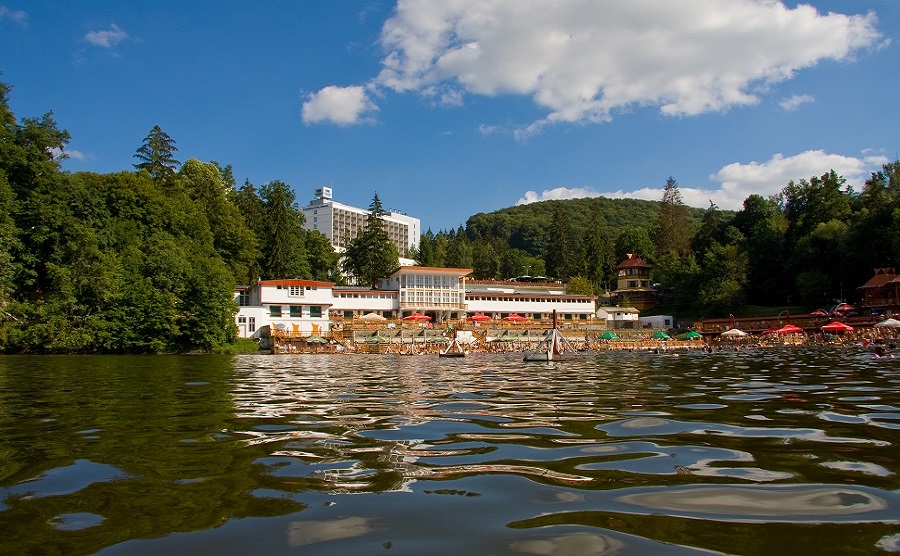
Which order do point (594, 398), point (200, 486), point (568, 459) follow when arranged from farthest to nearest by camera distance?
point (594, 398)
point (568, 459)
point (200, 486)

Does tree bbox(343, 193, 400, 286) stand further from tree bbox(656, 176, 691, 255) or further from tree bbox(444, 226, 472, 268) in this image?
tree bbox(656, 176, 691, 255)

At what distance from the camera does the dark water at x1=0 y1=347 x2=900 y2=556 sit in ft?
11.5

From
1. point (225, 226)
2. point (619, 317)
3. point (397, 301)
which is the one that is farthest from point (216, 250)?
point (619, 317)

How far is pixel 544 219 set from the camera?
167 m

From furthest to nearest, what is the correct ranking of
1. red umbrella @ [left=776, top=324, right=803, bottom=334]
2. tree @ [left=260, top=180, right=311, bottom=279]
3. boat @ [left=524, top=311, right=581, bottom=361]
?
tree @ [left=260, top=180, right=311, bottom=279] < red umbrella @ [left=776, top=324, right=803, bottom=334] < boat @ [left=524, top=311, right=581, bottom=361]

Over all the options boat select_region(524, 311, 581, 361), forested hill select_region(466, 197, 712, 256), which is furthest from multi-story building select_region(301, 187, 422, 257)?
boat select_region(524, 311, 581, 361)

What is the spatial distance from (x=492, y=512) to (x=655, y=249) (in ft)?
362

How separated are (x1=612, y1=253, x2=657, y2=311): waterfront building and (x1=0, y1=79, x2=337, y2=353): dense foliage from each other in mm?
61550

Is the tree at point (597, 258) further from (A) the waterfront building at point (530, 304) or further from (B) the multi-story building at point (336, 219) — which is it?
(B) the multi-story building at point (336, 219)

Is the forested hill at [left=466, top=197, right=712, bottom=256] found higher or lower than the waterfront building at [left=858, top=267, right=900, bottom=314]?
higher

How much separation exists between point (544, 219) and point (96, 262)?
5331 inches

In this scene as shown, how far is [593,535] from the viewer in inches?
138

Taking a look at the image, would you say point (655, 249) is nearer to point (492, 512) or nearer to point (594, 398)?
point (594, 398)

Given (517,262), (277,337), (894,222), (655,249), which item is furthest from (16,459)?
(517,262)
